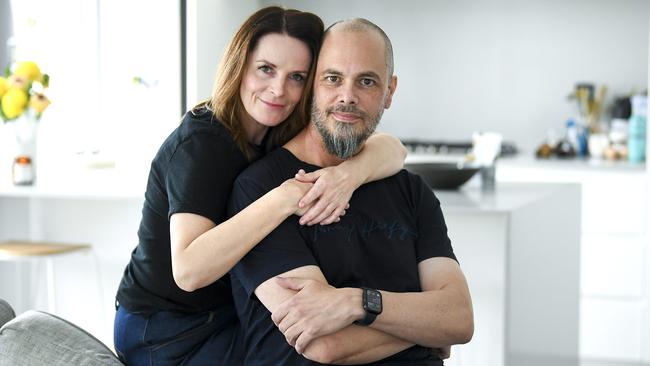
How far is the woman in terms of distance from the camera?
195 centimetres

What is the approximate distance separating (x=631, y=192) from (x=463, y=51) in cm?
161

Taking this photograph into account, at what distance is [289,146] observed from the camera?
7.14 feet

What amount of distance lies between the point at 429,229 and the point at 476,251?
105 cm

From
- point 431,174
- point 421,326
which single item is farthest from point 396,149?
point 431,174

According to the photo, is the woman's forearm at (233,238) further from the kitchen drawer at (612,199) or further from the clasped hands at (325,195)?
the kitchen drawer at (612,199)

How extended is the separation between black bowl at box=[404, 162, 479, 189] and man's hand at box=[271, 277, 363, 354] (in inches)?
68.4

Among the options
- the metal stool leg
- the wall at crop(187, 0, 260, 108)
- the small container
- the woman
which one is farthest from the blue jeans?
the wall at crop(187, 0, 260, 108)

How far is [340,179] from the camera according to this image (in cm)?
203

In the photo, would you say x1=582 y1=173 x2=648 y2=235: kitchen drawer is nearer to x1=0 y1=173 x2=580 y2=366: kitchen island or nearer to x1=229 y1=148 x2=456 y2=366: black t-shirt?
x1=0 y1=173 x2=580 y2=366: kitchen island

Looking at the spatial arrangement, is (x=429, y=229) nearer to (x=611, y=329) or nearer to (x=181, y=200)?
(x=181, y=200)

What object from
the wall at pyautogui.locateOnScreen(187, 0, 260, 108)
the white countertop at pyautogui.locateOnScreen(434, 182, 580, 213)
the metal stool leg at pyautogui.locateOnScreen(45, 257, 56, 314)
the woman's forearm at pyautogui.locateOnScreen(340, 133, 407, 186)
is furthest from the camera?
the wall at pyautogui.locateOnScreen(187, 0, 260, 108)

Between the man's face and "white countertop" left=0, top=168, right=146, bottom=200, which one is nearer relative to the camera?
the man's face

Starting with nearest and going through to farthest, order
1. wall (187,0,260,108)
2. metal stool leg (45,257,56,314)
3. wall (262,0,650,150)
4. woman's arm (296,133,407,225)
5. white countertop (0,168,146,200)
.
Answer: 1. woman's arm (296,133,407,225)
2. white countertop (0,168,146,200)
3. metal stool leg (45,257,56,314)
4. wall (187,0,260,108)
5. wall (262,0,650,150)

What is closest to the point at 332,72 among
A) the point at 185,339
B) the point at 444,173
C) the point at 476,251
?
the point at 185,339
